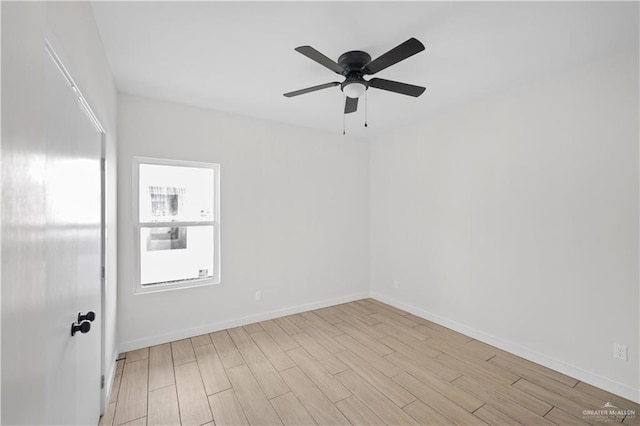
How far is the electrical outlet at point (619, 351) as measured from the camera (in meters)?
2.23

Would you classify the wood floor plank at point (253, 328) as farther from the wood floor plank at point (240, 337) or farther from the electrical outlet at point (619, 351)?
the electrical outlet at point (619, 351)

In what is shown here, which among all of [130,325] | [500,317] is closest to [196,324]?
[130,325]

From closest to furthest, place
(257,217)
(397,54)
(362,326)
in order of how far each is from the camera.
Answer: (397,54) < (362,326) < (257,217)

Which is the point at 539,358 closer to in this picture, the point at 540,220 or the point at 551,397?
the point at 551,397

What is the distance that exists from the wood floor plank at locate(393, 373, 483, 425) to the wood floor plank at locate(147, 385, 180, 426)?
1787mm

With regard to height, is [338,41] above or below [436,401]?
above

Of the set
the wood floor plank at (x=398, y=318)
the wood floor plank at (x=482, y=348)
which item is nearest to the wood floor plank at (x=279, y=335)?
the wood floor plank at (x=398, y=318)

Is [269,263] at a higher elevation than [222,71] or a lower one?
lower

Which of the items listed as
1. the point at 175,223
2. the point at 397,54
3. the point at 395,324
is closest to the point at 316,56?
the point at 397,54

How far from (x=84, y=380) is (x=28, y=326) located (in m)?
1.17

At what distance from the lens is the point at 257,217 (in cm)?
372

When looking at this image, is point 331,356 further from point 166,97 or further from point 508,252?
point 166,97

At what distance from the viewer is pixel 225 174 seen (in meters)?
3.50

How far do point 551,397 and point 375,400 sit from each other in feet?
4.60
